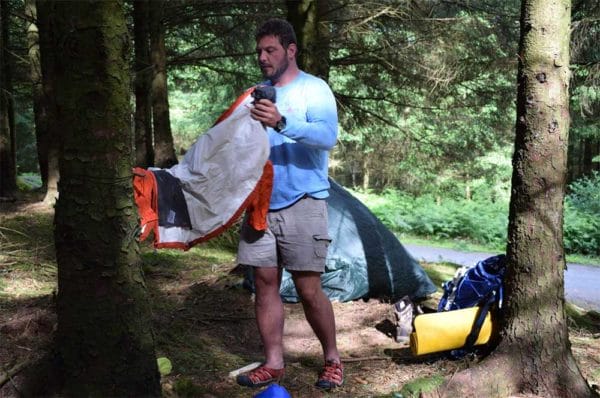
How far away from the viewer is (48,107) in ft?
24.8

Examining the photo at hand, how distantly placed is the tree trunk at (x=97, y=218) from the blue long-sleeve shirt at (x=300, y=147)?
2.92 feet

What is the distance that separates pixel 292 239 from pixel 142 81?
710 cm

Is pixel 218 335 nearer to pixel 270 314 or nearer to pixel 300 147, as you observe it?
pixel 270 314

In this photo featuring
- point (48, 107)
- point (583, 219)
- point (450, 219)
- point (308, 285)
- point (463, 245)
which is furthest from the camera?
point (450, 219)

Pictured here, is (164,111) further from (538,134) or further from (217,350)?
(538,134)

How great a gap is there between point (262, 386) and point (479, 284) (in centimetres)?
151

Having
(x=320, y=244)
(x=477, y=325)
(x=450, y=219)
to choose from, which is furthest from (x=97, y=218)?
(x=450, y=219)

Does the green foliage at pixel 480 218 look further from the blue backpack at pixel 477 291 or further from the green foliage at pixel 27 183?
the blue backpack at pixel 477 291

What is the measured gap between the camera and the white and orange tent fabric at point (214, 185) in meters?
2.77

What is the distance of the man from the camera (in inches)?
115

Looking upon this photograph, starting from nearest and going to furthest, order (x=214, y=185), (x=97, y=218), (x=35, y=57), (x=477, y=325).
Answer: (x=97, y=218) < (x=214, y=185) < (x=477, y=325) < (x=35, y=57)

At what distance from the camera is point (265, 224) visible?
296cm

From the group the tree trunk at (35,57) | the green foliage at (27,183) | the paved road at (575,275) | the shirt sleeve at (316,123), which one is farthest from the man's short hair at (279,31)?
the green foliage at (27,183)

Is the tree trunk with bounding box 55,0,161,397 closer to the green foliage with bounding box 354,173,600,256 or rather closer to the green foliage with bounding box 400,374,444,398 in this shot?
the green foliage with bounding box 400,374,444,398
